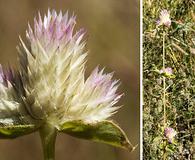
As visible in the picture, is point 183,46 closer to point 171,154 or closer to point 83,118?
point 171,154

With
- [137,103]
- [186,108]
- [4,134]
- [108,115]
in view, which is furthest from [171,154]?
[4,134]

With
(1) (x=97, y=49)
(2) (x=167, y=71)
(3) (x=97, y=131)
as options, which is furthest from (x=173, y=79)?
(3) (x=97, y=131)

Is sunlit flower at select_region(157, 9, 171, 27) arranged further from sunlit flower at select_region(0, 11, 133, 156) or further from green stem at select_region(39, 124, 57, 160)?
green stem at select_region(39, 124, 57, 160)

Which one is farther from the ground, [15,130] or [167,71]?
[167,71]

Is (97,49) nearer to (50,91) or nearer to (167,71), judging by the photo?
(50,91)

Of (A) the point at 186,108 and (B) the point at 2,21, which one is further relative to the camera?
(A) the point at 186,108

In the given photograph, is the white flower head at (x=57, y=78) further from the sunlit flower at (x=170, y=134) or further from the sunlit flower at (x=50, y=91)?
the sunlit flower at (x=170, y=134)
